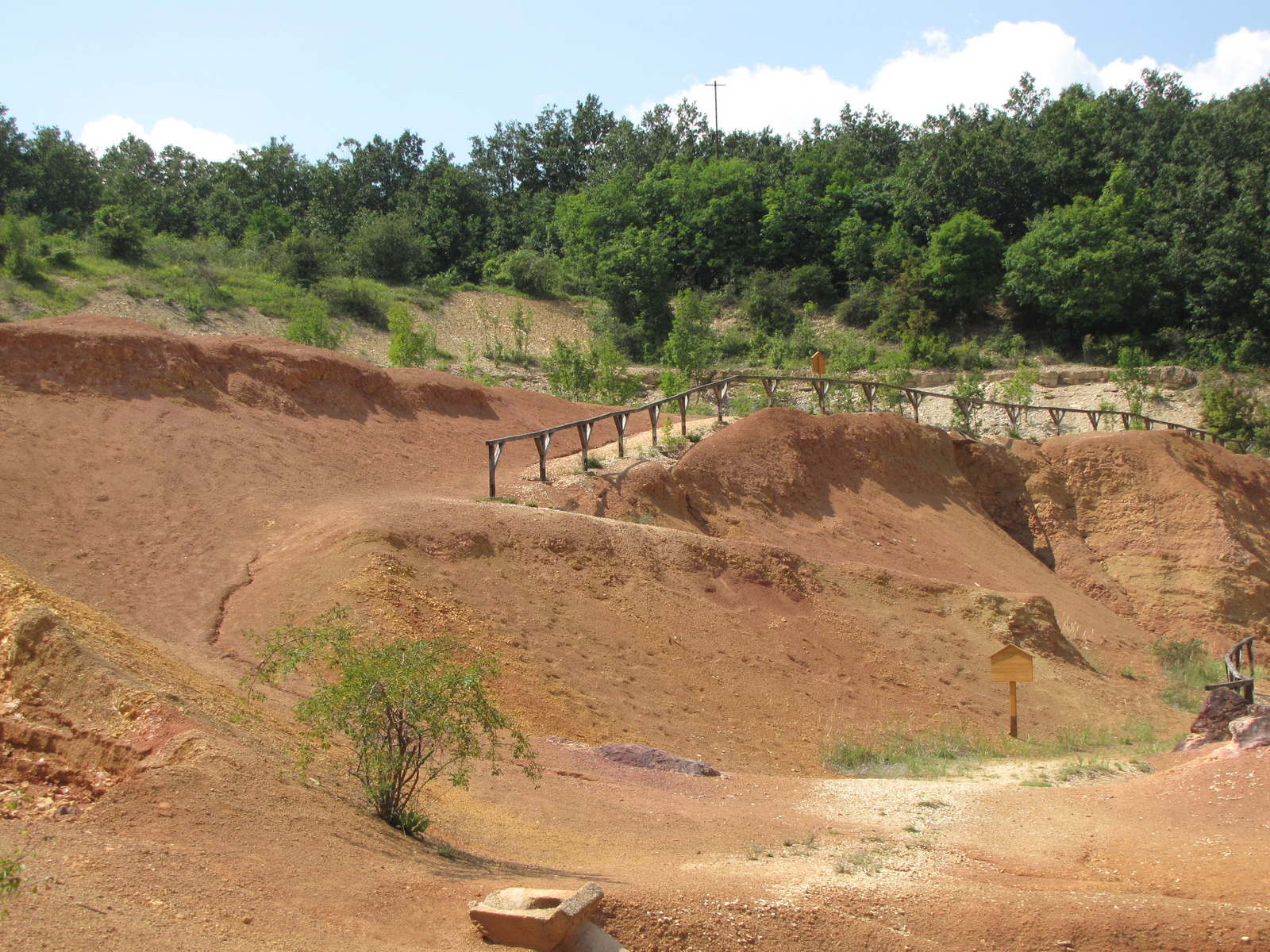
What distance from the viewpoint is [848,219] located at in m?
46.4

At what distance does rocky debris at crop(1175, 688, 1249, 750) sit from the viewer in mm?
11781

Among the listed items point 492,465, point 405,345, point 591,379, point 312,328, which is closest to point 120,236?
point 312,328

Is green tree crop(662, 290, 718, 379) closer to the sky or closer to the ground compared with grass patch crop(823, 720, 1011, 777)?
closer to the sky

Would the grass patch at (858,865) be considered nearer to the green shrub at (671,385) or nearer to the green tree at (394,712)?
the green tree at (394,712)

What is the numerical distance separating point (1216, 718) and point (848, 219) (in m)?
37.4

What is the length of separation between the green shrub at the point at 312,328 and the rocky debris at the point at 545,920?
2486cm

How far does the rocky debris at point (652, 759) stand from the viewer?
10.3 metres

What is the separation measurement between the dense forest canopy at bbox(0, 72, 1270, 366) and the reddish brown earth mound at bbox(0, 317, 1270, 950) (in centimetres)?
1514

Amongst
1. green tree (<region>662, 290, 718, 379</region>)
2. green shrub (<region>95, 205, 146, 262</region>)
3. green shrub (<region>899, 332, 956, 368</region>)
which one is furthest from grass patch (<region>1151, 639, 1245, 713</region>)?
green shrub (<region>95, 205, 146, 262</region>)

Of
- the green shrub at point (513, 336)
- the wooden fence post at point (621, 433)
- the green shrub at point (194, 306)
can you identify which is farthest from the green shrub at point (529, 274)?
the wooden fence post at point (621, 433)

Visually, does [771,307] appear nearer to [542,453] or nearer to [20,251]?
[20,251]

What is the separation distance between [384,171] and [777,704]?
4902 centimetres

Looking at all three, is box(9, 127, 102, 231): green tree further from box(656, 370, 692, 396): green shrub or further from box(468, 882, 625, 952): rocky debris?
box(468, 882, 625, 952): rocky debris

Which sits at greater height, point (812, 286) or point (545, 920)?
point (812, 286)
